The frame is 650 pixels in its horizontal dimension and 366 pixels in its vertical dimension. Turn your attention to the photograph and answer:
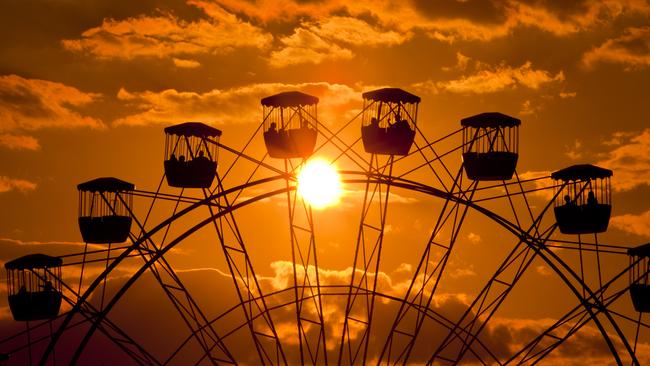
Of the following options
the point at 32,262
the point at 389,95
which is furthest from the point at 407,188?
the point at 32,262

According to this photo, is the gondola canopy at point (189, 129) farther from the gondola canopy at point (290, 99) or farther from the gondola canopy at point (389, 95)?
the gondola canopy at point (389, 95)

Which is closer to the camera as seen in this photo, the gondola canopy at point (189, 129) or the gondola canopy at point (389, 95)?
the gondola canopy at point (389, 95)

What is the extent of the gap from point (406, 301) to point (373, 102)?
7.26 meters

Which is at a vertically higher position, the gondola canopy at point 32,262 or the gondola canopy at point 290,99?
the gondola canopy at point 290,99

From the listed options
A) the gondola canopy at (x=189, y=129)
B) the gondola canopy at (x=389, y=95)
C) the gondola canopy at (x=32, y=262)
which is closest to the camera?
the gondola canopy at (x=389, y=95)

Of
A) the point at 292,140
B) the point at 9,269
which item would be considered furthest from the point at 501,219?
the point at 9,269

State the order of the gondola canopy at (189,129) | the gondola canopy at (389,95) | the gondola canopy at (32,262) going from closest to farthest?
the gondola canopy at (389,95) → the gondola canopy at (189,129) → the gondola canopy at (32,262)

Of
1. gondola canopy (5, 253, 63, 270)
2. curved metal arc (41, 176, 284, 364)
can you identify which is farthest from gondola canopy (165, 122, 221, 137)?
gondola canopy (5, 253, 63, 270)

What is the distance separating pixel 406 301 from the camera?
126ft

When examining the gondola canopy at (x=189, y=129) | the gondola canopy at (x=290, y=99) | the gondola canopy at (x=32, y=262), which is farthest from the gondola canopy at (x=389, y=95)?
the gondola canopy at (x=32, y=262)

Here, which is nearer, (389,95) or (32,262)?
(389,95)

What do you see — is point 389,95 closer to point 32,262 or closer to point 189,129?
point 189,129

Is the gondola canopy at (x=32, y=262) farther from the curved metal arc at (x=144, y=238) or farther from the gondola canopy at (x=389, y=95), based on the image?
the gondola canopy at (x=389, y=95)

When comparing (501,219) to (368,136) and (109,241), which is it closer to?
(368,136)
